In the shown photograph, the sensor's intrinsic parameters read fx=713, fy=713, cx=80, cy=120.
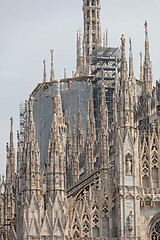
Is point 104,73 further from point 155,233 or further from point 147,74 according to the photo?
point 155,233

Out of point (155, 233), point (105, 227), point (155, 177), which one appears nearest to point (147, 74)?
Answer: point (155, 177)

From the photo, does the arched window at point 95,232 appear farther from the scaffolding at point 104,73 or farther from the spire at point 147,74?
the scaffolding at point 104,73

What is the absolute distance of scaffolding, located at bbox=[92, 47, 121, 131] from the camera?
247 feet

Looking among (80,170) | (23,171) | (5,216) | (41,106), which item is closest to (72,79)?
(41,106)

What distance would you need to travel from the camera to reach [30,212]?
35125mm

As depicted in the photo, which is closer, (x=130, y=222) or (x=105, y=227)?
(x=130, y=222)

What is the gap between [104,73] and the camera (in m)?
79.8

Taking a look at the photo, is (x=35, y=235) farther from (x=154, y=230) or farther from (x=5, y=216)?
(x=5, y=216)

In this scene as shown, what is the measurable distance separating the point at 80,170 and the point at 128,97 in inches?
970

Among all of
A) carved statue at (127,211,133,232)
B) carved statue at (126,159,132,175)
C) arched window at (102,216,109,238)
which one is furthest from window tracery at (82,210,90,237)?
carved statue at (126,159,132,175)

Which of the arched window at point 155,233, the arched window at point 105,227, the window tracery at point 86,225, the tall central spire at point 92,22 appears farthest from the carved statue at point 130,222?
the tall central spire at point 92,22

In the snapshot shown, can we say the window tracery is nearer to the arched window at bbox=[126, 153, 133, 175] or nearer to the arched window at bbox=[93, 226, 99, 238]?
the arched window at bbox=[93, 226, 99, 238]

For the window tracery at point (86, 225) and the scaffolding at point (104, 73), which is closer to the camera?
the window tracery at point (86, 225)

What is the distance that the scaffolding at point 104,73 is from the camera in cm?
7526
